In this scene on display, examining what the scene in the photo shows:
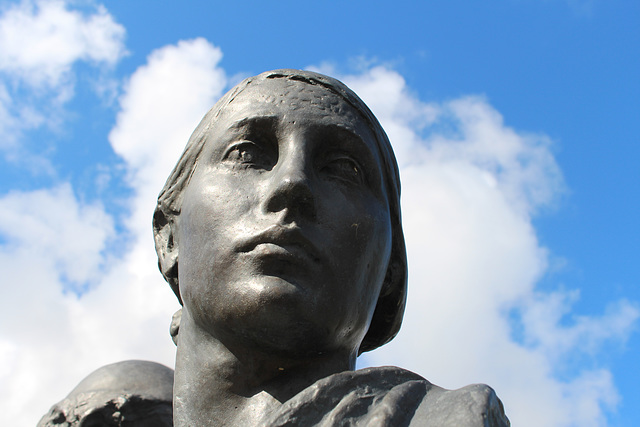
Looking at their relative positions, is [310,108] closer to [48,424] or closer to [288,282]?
[288,282]

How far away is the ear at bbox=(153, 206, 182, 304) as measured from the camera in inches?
179

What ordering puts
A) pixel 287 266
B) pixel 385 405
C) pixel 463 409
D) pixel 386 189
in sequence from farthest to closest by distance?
pixel 386 189 → pixel 287 266 → pixel 385 405 → pixel 463 409

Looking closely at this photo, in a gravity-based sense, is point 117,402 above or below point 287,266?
below

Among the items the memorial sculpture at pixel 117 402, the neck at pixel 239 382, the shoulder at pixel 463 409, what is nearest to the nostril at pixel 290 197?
the neck at pixel 239 382

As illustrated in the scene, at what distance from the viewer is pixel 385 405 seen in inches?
119

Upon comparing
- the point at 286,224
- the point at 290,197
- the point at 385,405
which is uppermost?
the point at 290,197

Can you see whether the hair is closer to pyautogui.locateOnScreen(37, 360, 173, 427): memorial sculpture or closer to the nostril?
pyautogui.locateOnScreen(37, 360, 173, 427): memorial sculpture

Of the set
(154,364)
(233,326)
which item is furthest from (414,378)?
(154,364)

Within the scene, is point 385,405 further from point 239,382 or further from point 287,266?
point 239,382

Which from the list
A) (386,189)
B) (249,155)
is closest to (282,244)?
(249,155)

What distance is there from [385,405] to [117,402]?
8.01ft

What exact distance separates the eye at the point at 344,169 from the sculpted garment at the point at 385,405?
1.29 meters

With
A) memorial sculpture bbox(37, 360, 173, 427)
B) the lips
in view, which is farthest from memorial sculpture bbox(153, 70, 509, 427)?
memorial sculpture bbox(37, 360, 173, 427)

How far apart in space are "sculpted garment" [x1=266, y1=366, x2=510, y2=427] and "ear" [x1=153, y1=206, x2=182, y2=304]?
172cm
